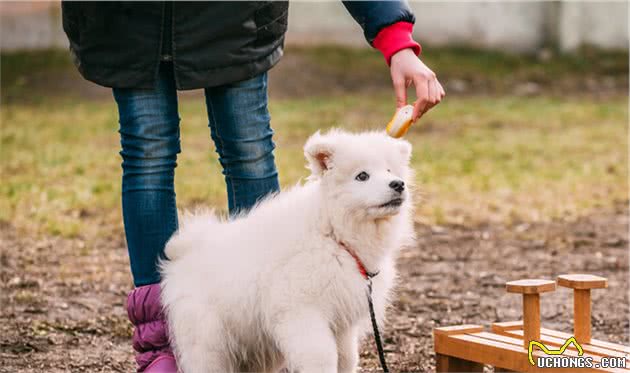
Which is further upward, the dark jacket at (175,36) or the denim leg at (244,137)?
the dark jacket at (175,36)

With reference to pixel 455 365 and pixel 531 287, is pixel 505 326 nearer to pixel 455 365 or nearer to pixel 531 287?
pixel 455 365

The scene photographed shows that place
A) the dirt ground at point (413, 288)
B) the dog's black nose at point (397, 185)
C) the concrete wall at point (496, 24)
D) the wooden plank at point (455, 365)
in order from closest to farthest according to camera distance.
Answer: the dog's black nose at point (397, 185), the wooden plank at point (455, 365), the dirt ground at point (413, 288), the concrete wall at point (496, 24)

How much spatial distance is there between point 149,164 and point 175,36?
0.40 m

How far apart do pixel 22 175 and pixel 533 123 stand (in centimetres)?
578

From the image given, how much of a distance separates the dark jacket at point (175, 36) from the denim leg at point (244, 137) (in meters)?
0.08

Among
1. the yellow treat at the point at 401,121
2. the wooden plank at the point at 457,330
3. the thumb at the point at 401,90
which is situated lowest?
the wooden plank at the point at 457,330

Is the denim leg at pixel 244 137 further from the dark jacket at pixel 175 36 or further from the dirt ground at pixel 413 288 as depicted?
the dirt ground at pixel 413 288

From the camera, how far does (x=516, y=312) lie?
4.38m

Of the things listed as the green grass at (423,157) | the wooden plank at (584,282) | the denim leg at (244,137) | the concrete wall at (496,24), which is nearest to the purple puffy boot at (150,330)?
the denim leg at (244,137)

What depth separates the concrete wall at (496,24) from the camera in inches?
632

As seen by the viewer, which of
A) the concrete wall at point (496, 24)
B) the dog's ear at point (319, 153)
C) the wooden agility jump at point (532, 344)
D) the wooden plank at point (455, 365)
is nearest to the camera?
the dog's ear at point (319, 153)

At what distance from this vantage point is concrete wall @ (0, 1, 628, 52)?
16047mm

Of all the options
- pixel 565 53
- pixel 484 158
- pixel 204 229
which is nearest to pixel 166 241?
pixel 204 229

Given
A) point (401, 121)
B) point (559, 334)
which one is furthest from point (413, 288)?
point (401, 121)
